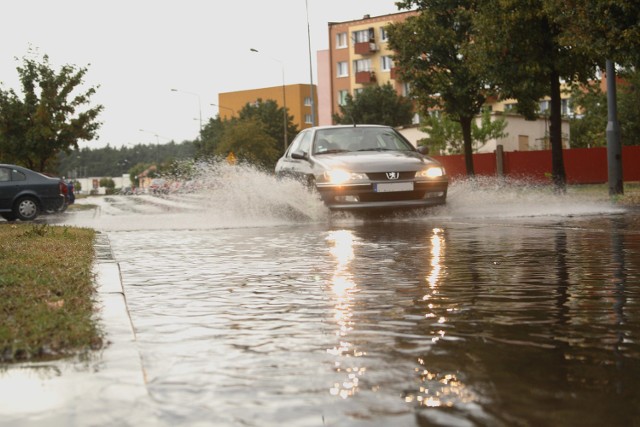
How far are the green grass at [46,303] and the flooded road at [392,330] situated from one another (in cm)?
36

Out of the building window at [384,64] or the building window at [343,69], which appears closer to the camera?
the building window at [384,64]

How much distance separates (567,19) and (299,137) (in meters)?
6.78

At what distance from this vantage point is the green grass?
5016 millimetres

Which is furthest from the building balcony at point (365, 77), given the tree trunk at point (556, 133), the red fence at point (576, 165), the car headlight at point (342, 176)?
the car headlight at point (342, 176)

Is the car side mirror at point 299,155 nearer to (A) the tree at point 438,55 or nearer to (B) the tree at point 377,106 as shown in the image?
(A) the tree at point 438,55

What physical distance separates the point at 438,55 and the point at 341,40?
187 ft

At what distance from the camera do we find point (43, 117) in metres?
39.3

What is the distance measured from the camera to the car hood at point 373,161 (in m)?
16.5

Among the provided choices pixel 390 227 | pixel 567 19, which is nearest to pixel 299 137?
pixel 390 227

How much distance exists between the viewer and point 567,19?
864 inches

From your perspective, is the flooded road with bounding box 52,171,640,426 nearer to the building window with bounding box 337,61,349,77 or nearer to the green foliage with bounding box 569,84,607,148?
the green foliage with bounding box 569,84,607,148

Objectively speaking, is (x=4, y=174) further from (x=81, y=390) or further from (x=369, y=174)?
(x=81, y=390)

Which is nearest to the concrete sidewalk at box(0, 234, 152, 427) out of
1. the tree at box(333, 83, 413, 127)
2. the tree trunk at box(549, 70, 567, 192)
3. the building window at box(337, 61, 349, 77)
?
the tree trunk at box(549, 70, 567, 192)

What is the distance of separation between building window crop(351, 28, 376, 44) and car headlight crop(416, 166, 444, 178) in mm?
74503
